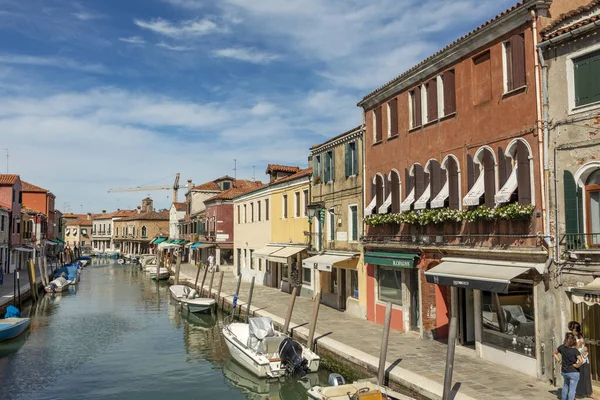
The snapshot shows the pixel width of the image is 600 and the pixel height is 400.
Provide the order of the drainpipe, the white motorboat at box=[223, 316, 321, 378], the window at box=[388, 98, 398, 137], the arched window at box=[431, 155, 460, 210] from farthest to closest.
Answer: the window at box=[388, 98, 398, 137], the white motorboat at box=[223, 316, 321, 378], the arched window at box=[431, 155, 460, 210], the drainpipe

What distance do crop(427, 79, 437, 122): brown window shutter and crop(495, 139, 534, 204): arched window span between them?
357 cm

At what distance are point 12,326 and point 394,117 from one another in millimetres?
17317

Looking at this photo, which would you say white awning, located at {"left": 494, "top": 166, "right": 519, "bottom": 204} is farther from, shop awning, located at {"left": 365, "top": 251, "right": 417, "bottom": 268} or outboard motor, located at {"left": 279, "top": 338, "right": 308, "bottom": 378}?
outboard motor, located at {"left": 279, "top": 338, "right": 308, "bottom": 378}

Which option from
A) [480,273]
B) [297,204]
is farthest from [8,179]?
[480,273]

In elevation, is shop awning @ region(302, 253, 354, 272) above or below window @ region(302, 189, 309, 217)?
below

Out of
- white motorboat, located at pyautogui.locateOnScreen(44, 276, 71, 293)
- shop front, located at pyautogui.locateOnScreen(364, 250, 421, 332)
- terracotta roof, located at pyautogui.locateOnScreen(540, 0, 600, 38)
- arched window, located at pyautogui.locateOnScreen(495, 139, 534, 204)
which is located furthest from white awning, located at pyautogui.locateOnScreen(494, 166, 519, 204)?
white motorboat, located at pyautogui.locateOnScreen(44, 276, 71, 293)

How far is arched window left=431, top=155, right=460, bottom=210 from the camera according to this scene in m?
14.2

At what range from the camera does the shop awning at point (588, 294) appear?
961cm

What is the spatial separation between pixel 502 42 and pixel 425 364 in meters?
8.49

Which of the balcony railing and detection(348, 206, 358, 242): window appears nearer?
the balcony railing

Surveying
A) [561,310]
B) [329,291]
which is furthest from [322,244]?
[561,310]

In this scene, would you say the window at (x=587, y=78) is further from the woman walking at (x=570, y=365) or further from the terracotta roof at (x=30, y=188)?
the terracotta roof at (x=30, y=188)

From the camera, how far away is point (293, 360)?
1468 centimetres

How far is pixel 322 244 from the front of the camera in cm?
2369
